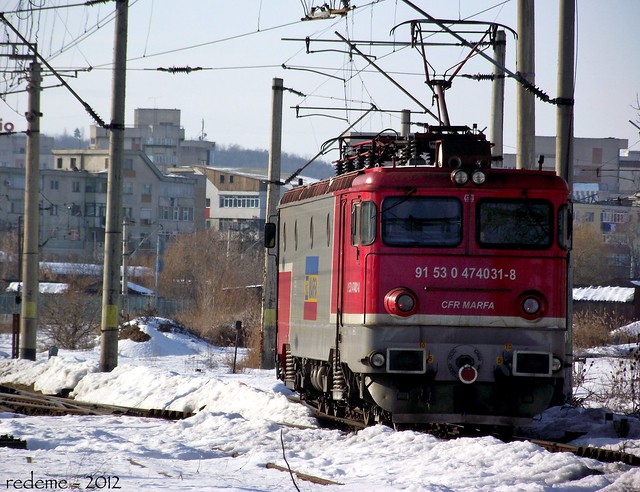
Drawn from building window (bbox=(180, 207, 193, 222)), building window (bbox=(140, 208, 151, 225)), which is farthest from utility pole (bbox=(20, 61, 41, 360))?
building window (bbox=(180, 207, 193, 222))

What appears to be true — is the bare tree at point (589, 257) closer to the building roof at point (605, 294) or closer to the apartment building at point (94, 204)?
the building roof at point (605, 294)

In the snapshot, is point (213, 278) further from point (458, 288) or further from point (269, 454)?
point (269, 454)

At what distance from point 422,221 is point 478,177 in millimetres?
843

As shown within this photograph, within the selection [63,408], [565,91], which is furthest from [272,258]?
[565,91]

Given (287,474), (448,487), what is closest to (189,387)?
(287,474)

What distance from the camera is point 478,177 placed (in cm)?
1347

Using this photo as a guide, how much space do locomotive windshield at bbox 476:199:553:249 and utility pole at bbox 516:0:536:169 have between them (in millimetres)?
3517

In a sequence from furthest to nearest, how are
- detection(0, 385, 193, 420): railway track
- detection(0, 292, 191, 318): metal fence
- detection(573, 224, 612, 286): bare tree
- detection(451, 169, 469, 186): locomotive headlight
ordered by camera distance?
detection(573, 224, 612, 286): bare tree → detection(0, 292, 191, 318): metal fence → detection(0, 385, 193, 420): railway track → detection(451, 169, 469, 186): locomotive headlight

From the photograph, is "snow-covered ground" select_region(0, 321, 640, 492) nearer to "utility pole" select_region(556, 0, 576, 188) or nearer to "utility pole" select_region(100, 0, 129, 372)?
"utility pole" select_region(556, 0, 576, 188)

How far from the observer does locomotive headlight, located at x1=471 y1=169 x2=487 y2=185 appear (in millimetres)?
13453

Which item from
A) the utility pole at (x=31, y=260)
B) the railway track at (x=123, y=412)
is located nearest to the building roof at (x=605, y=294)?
the utility pole at (x=31, y=260)

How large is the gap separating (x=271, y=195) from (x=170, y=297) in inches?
2113

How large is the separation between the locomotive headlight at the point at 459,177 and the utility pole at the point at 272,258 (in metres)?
13.7

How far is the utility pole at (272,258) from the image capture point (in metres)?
27.2
